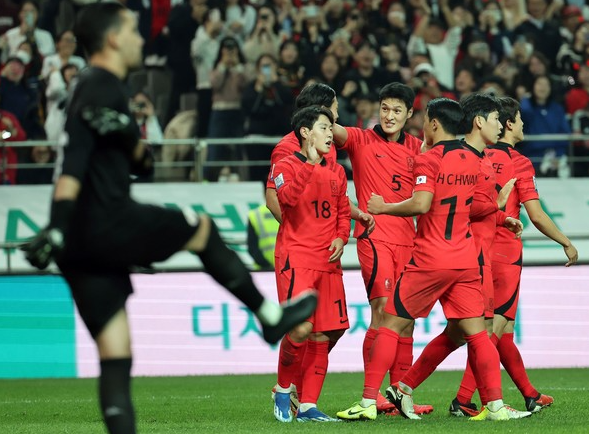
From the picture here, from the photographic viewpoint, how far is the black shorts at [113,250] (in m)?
5.60

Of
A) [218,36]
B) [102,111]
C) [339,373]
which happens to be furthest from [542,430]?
[218,36]

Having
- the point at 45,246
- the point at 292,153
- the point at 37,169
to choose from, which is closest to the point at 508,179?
the point at 292,153

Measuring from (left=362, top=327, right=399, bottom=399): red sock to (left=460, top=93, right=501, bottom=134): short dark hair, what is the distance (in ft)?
4.99

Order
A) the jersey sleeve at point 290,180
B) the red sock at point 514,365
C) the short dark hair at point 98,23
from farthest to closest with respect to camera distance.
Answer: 1. the red sock at point 514,365
2. the jersey sleeve at point 290,180
3. the short dark hair at point 98,23

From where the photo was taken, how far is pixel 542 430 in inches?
304

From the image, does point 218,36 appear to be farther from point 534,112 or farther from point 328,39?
point 534,112

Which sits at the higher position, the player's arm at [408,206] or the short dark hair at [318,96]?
the short dark hair at [318,96]

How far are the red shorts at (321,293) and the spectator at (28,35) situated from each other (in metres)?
10.3

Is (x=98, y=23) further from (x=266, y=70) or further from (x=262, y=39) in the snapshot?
(x=262, y=39)

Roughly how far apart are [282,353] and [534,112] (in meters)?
9.44

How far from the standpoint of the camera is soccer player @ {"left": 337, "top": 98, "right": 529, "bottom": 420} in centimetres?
825

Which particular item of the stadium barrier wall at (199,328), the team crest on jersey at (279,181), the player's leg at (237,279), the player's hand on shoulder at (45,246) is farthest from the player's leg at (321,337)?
the stadium barrier wall at (199,328)

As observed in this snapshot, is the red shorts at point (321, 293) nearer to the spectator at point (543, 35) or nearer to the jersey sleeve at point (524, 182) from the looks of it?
the jersey sleeve at point (524, 182)

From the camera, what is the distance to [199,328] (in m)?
13.7
